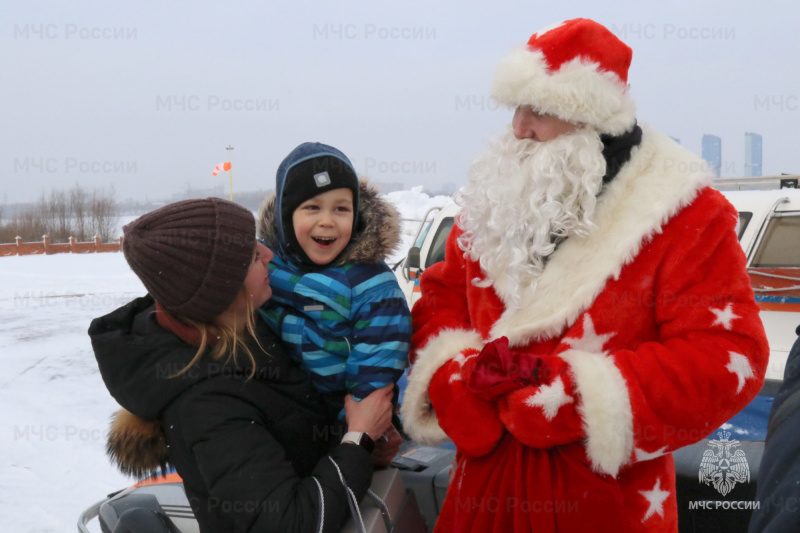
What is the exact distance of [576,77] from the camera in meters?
1.40

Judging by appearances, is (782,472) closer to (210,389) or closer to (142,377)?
(210,389)

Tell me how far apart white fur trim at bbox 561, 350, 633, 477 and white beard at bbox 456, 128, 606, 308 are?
262 mm

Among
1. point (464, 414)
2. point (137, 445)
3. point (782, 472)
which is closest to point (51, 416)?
point (137, 445)

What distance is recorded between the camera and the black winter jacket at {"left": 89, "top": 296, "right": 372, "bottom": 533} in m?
1.23

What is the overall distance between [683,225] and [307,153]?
1.02 metres

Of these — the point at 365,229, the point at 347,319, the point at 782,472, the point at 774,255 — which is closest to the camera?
the point at 782,472

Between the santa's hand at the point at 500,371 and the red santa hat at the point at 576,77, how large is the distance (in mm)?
594

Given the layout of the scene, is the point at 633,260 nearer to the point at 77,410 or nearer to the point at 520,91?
the point at 520,91

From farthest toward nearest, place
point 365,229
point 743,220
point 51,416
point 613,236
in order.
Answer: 1. point 51,416
2. point 743,220
3. point 365,229
4. point 613,236

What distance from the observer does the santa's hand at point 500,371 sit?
131 centimetres

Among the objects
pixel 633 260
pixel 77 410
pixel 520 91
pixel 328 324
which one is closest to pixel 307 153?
pixel 328 324

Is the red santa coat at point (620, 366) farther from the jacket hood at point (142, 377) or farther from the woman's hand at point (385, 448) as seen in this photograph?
the jacket hood at point (142, 377)

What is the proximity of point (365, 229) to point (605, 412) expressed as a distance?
33.7 inches

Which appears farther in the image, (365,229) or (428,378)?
(365,229)
